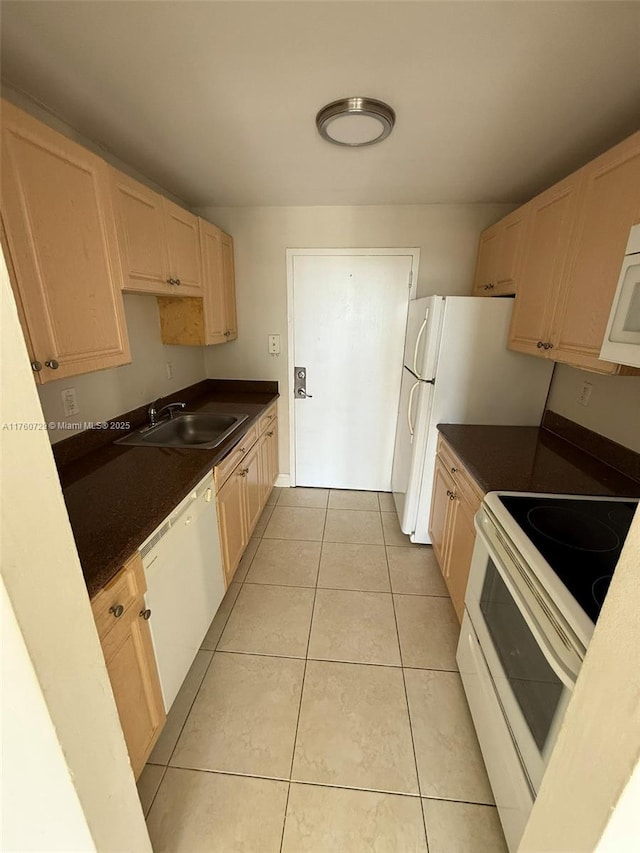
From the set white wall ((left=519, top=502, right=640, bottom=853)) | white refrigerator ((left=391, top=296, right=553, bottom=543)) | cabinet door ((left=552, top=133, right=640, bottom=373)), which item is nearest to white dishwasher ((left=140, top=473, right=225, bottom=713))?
white wall ((left=519, top=502, right=640, bottom=853))

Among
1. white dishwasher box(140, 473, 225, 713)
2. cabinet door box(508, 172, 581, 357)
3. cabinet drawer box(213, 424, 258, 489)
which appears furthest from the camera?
cabinet drawer box(213, 424, 258, 489)

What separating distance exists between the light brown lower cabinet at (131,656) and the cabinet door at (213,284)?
5.49ft

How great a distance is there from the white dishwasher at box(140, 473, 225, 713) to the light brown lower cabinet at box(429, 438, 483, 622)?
120 centimetres

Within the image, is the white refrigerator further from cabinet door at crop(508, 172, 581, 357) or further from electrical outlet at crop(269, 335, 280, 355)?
electrical outlet at crop(269, 335, 280, 355)

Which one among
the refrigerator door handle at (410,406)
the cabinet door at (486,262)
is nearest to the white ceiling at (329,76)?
A: the cabinet door at (486,262)

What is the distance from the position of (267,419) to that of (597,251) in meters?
2.11

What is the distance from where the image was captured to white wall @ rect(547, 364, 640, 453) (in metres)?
1.55

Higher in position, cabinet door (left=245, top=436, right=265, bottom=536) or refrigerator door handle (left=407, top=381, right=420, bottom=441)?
refrigerator door handle (left=407, top=381, right=420, bottom=441)

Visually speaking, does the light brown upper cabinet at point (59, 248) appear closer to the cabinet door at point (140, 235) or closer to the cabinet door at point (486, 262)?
the cabinet door at point (140, 235)

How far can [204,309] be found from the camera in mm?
2252

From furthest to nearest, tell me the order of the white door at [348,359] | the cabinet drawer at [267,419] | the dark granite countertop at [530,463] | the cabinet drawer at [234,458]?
the white door at [348,359], the cabinet drawer at [267,419], the cabinet drawer at [234,458], the dark granite countertop at [530,463]

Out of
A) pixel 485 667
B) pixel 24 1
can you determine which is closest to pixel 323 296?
pixel 24 1

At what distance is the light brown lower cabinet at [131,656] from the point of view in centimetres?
94

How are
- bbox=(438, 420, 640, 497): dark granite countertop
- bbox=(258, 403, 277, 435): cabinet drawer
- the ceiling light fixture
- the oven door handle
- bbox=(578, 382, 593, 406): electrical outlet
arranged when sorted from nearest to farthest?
the oven door handle
the ceiling light fixture
bbox=(438, 420, 640, 497): dark granite countertop
bbox=(578, 382, 593, 406): electrical outlet
bbox=(258, 403, 277, 435): cabinet drawer
